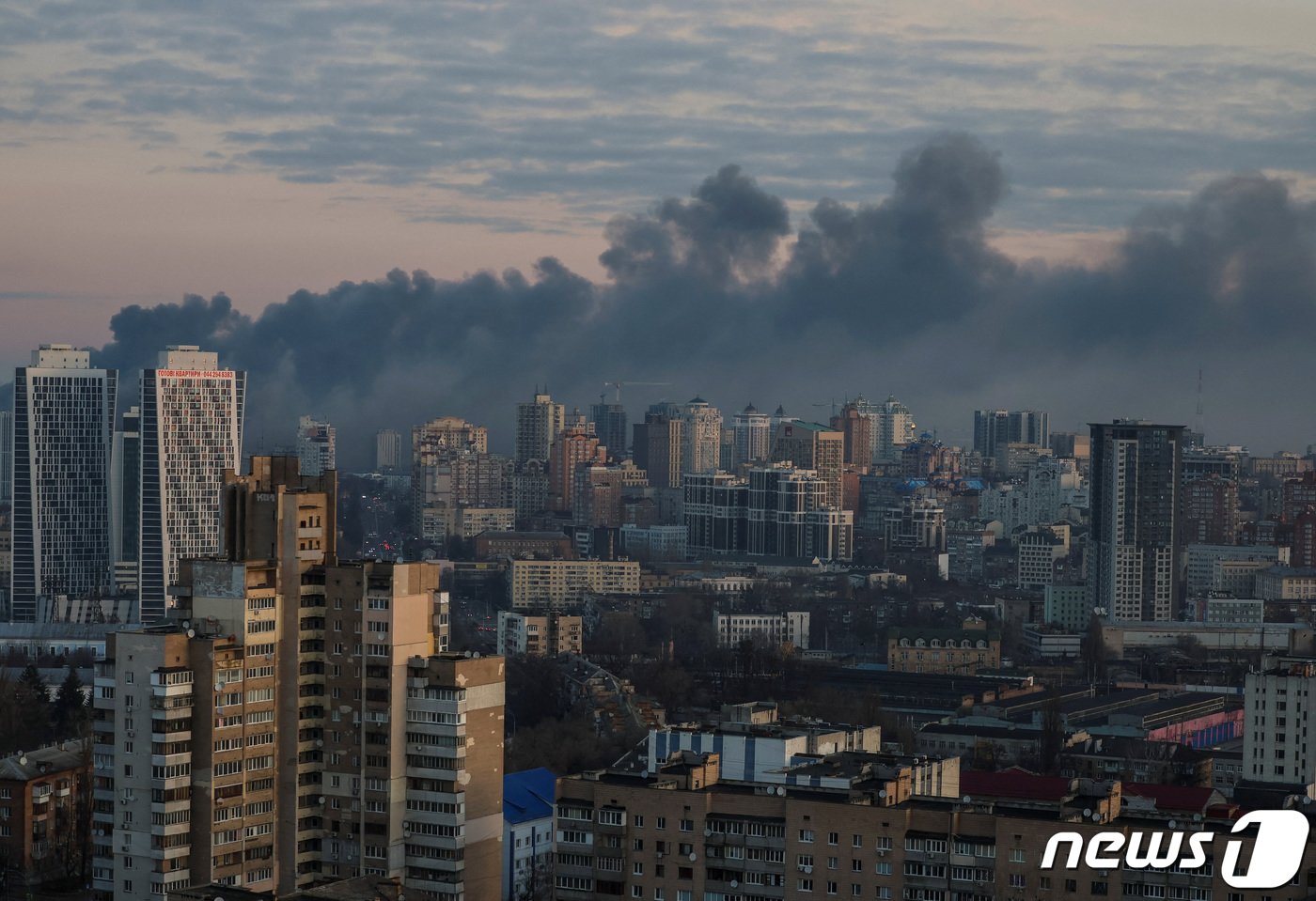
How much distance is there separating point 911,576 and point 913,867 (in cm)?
3258

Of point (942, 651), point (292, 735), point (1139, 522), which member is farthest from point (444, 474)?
point (292, 735)

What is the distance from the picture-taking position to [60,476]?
35875 mm

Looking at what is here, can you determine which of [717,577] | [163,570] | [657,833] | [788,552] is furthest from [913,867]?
[788,552]

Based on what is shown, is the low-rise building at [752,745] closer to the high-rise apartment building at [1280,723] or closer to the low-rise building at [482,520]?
the high-rise apartment building at [1280,723]

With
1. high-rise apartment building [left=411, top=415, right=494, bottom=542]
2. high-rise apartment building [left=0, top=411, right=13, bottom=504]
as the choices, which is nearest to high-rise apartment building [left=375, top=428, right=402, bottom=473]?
high-rise apartment building [left=411, top=415, right=494, bottom=542]

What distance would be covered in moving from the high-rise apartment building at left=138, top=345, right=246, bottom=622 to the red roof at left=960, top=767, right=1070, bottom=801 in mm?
20587

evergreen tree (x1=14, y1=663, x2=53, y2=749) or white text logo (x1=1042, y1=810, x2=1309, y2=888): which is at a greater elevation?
white text logo (x1=1042, y1=810, x2=1309, y2=888)

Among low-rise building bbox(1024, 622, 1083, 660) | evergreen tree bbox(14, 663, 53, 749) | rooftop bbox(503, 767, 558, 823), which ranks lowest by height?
low-rise building bbox(1024, 622, 1083, 660)

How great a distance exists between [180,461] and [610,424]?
3127cm

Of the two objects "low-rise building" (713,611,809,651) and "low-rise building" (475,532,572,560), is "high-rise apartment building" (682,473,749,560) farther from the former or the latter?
"low-rise building" (713,611,809,651)

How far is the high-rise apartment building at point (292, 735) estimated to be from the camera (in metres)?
10.7

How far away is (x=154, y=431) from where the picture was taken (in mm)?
34250

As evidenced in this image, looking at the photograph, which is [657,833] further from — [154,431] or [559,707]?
[154,431]

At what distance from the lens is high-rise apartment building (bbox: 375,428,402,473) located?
180ft
